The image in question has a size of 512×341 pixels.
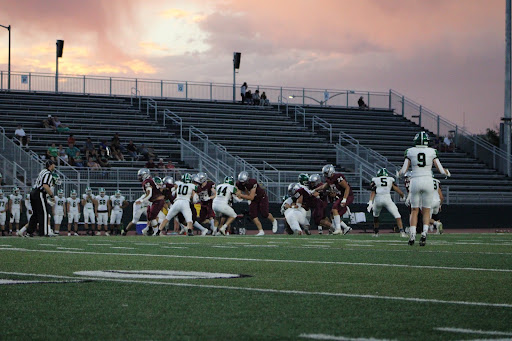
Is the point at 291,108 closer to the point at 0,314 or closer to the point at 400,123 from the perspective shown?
the point at 400,123

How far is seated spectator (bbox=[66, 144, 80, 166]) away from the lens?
3225 cm

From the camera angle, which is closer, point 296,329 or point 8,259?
point 296,329

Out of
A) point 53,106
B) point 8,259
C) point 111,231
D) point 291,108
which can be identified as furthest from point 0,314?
point 291,108

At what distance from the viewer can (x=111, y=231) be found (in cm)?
2983

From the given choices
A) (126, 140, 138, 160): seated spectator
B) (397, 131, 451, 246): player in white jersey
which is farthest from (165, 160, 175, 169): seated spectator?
(397, 131, 451, 246): player in white jersey

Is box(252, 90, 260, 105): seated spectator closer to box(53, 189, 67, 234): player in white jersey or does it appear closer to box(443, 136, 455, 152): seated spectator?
box(443, 136, 455, 152): seated spectator

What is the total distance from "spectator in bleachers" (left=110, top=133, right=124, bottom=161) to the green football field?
23.2 metres

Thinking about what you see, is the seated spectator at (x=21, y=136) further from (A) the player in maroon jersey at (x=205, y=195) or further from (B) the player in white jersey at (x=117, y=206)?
(A) the player in maroon jersey at (x=205, y=195)

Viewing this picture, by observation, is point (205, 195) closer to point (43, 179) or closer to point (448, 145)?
point (43, 179)

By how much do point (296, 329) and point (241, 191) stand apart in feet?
69.1

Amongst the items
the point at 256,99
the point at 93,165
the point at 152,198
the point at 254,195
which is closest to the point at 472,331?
Answer: the point at 254,195

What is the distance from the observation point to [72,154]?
32.7m

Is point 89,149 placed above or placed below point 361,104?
below

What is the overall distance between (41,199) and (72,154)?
12.9m
